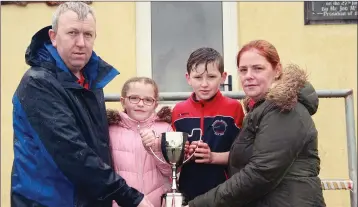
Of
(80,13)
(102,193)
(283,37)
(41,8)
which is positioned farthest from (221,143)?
(41,8)

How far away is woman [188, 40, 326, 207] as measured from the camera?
219cm

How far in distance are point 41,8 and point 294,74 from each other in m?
3.11

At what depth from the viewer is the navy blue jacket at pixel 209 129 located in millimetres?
2652

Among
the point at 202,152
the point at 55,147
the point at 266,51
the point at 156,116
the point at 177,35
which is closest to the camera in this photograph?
the point at 55,147

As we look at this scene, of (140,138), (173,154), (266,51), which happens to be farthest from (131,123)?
(266,51)

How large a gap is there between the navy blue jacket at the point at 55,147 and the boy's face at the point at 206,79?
1.92 ft

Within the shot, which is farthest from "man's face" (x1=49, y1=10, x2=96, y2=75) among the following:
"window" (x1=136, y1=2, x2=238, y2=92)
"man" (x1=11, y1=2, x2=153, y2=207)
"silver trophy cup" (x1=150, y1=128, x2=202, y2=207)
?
"window" (x1=136, y1=2, x2=238, y2=92)

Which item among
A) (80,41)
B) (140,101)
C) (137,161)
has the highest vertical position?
(80,41)

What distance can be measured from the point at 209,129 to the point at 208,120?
0.14 feet

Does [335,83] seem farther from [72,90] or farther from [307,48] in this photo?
[72,90]

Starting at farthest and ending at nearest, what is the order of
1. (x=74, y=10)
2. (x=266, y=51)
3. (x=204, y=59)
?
(x=204, y=59) → (x=266, y=51) → (x=74, y=10)

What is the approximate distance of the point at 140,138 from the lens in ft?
8.66

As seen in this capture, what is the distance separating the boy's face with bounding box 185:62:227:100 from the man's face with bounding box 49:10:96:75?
556 millimetres

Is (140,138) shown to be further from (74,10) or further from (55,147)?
(74,10)
